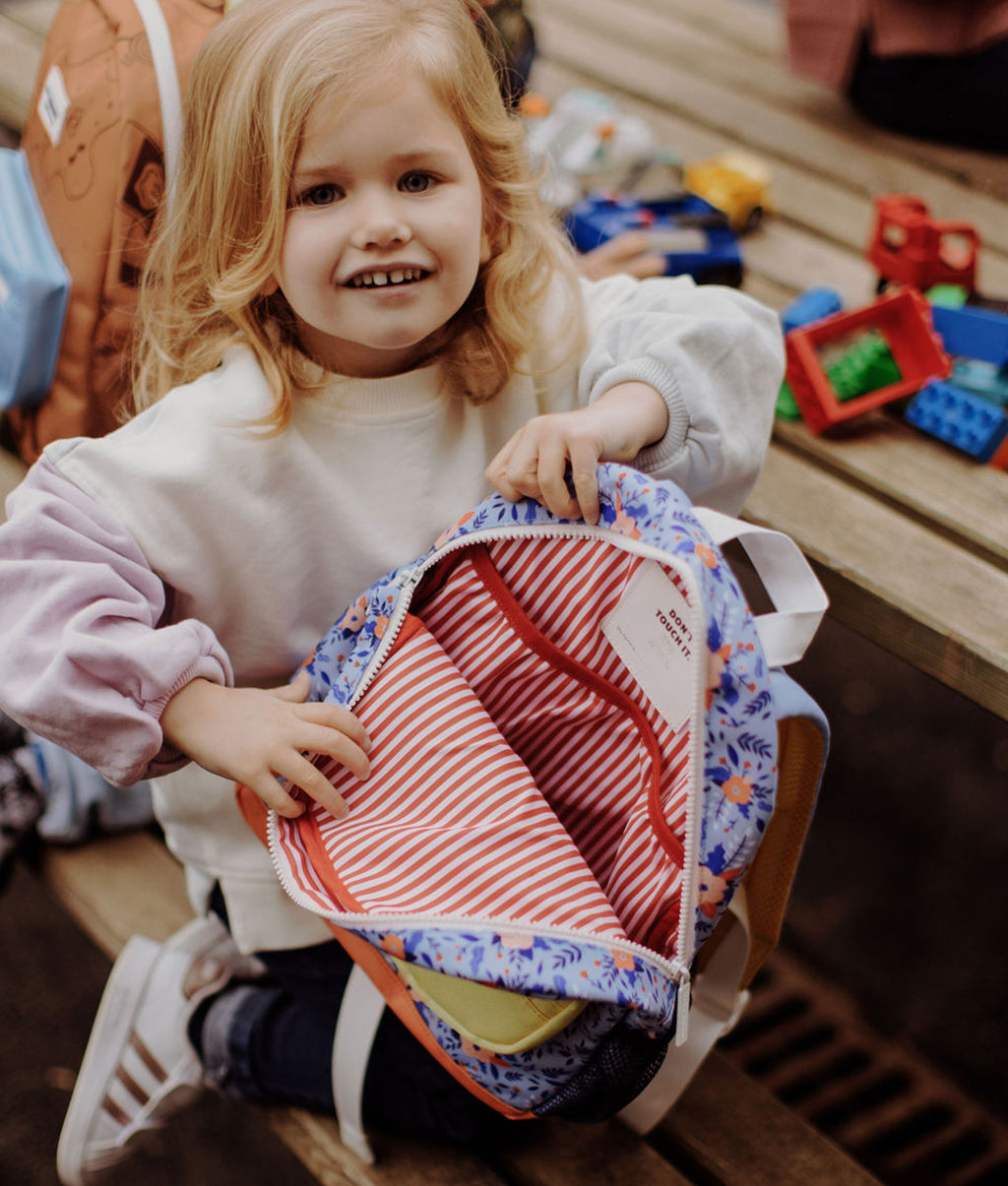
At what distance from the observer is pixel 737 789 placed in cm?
66

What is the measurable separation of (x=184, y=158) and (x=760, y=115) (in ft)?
3.74

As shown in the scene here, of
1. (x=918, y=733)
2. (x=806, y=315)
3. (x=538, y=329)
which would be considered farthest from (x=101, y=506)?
(x=918, y=733)

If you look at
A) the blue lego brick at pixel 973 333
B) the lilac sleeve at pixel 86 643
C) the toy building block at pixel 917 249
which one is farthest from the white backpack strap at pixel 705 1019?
the toy building block at pixel 917 249

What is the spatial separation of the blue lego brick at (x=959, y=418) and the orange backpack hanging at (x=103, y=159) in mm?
789

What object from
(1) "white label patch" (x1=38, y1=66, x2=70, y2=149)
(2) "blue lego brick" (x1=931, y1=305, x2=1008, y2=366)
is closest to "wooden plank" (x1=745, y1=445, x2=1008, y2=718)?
(2) "blue lego brick" (x1=931, y1=305, x2=1008, y2=366)

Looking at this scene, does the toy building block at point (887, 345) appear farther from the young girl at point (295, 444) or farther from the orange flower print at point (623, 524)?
the orange flower print at point (623, 524)

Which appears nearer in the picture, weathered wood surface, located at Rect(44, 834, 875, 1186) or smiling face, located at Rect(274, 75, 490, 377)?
smiling face, located at Rect(274, 75, 490, 377)

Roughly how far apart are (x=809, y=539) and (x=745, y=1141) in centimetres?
55

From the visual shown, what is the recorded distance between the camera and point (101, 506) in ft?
2.74

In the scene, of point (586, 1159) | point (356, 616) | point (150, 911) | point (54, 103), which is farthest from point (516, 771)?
point (54, 103)

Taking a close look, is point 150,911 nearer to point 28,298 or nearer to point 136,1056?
point 136,1056

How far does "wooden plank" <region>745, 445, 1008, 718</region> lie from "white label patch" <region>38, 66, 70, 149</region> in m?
0.78

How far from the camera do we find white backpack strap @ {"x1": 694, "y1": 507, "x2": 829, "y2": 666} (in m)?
0.74

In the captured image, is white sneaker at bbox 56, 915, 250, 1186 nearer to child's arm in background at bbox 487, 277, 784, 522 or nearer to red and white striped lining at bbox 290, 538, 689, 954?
red and white striped lining at bbox 290, 538, 689, 954
